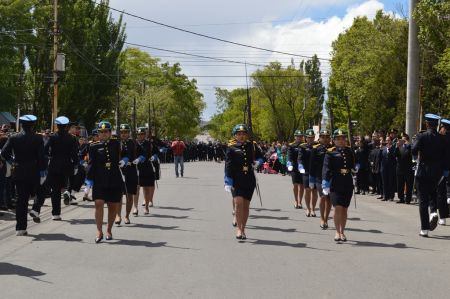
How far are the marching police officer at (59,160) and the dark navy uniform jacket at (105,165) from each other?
2721 millimetres

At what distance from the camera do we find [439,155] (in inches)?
474

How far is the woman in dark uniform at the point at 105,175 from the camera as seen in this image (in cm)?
1089

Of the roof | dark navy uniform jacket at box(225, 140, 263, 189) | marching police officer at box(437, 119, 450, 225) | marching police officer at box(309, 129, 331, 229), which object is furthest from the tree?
dark navy uniform jacket at box(225, 140, 263, 189)

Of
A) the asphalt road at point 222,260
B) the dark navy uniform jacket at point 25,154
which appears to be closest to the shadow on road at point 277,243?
the asphalt road at point 222,260

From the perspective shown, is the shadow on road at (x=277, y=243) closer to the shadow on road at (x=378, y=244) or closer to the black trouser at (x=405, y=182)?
the shadow on road at (x=378, y=244)

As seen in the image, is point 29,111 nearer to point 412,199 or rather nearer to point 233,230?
point 412,199

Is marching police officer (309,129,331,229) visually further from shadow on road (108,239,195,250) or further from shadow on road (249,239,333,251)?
shadow on road (108,239,195,250)

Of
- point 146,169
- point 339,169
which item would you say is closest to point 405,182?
point 146,169

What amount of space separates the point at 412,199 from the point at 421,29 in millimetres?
5799

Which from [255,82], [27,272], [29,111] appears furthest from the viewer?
[255,82]

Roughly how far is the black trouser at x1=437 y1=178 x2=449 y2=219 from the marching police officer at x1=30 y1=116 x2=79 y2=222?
7534 millimetres

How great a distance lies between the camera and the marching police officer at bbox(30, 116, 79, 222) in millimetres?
13773

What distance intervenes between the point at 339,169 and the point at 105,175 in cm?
386

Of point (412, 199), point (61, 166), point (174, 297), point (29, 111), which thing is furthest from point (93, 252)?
point (29, 111)
